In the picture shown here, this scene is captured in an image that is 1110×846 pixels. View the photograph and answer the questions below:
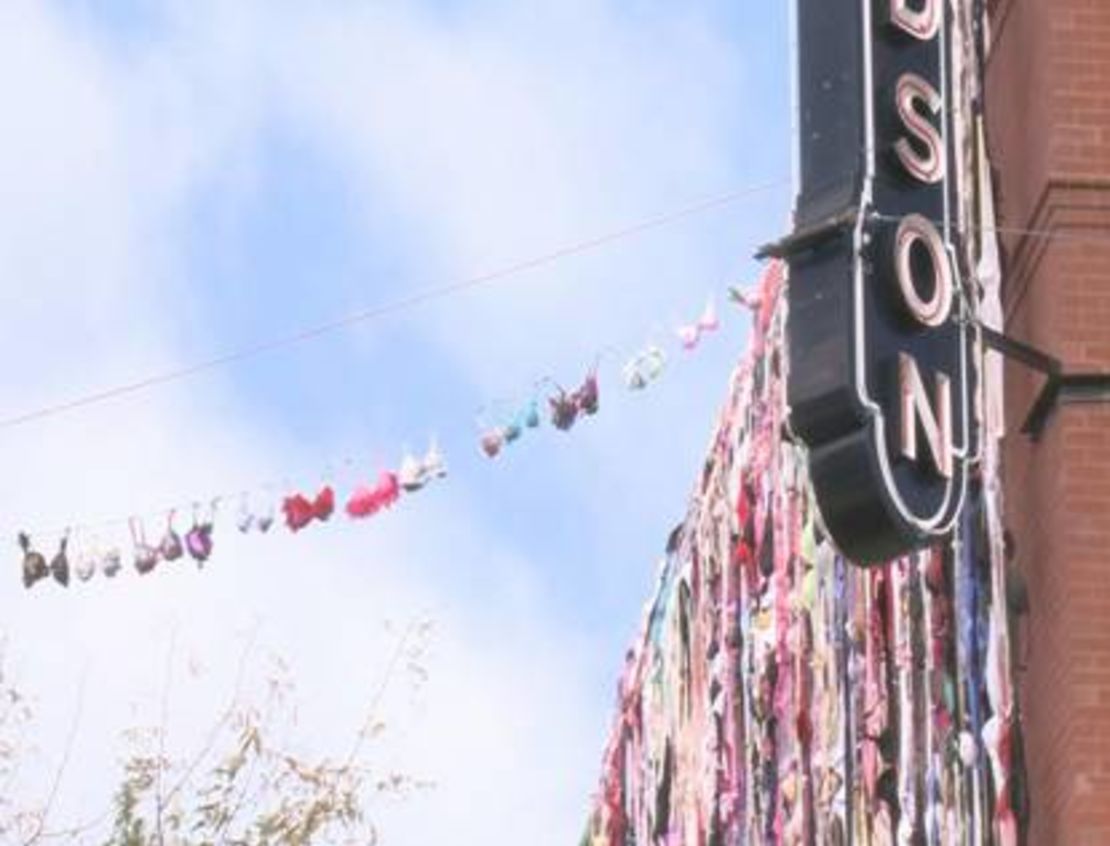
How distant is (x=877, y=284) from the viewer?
14.7 m

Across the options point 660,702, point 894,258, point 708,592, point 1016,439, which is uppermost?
point 894,258

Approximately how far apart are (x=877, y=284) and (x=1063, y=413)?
1117 mm

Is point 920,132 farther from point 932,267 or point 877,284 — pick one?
point 877,284

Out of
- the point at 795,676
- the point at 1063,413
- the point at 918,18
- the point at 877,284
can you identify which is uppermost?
the point at 918,18

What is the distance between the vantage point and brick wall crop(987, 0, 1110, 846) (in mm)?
14555

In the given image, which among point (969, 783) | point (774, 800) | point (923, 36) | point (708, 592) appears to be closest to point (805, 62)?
point (923, 36)

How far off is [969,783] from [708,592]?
7306 millimetres

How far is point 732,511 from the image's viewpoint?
2209 centimetres

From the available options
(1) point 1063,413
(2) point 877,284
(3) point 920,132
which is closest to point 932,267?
(2) point 877,284

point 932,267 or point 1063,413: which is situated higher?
point 932,267

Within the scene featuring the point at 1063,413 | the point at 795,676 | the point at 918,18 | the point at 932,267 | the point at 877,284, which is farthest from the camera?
the point at 795,676

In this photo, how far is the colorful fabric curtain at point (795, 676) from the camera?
1592 centimetres

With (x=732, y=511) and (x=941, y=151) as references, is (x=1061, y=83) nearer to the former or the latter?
(x=941, y=151)

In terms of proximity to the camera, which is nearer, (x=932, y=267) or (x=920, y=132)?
(x=932, y=267)
